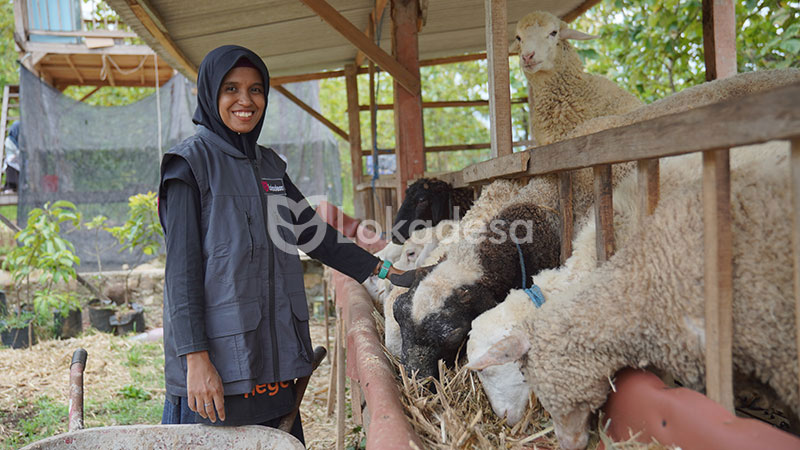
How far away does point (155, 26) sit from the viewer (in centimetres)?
505

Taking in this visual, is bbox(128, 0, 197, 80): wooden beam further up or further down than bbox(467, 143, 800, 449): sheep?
further up

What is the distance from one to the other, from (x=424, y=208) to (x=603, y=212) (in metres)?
2.12

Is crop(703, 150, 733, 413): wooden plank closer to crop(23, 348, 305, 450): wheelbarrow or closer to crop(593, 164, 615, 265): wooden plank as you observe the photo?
crop(593, 164, 615, 265): wooden plank

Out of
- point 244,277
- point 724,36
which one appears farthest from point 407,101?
point 244,277

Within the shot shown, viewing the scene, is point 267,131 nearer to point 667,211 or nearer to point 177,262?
point 177,262

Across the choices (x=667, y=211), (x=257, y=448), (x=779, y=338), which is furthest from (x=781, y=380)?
(x=257, y=448)

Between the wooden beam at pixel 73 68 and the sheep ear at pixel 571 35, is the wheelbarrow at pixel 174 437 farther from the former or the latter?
the wooden beam at pixel 73 68

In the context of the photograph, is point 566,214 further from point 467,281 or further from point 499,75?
point 499,75

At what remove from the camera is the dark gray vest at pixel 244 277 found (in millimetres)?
2135

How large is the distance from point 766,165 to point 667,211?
0.28 m

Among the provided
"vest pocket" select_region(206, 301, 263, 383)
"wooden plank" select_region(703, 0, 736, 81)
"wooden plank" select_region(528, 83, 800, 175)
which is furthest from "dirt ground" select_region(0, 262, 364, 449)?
"wooden plank" select_region(703, 0, 736, 81)

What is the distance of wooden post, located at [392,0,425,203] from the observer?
15.6 ft

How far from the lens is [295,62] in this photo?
25.6ft

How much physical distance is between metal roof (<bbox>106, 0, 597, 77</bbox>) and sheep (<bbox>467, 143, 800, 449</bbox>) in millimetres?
3507
